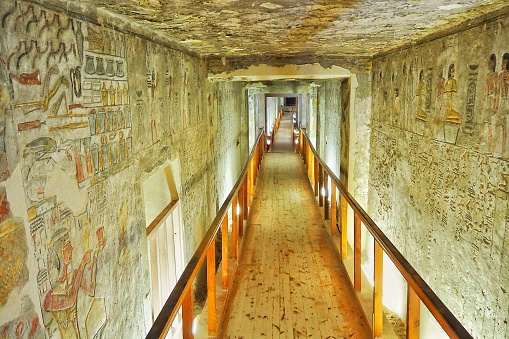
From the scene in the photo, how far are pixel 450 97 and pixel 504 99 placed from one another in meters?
0.85

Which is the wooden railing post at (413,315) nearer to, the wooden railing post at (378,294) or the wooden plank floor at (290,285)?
the wooden railing post at (378,294)

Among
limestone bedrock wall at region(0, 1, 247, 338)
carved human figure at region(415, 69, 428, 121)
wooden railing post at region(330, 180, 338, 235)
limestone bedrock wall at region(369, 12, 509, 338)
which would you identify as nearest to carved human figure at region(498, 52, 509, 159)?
limestone bedrock wall at region(369, 12, 509, 338)

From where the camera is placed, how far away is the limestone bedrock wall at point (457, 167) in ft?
9.57

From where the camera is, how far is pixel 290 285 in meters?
4.07

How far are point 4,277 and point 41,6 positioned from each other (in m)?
1.34

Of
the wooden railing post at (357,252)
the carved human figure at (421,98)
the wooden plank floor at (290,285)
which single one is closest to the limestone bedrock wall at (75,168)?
the wooden plank floor at (290,285)

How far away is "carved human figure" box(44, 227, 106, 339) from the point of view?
7.47 feet

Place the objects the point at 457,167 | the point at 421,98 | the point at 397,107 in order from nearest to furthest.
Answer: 1. the point at 457,167
2. the point at 421,98
3. the point at 397,107

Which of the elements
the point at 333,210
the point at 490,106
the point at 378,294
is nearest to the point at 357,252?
the point at 378,294

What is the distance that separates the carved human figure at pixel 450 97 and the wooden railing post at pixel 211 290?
2.26m

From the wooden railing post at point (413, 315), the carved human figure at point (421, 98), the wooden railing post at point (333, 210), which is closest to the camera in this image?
the wooden railing post at point (413, 315)

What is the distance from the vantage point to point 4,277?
1.84 m

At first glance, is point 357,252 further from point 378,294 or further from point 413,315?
point 413,315

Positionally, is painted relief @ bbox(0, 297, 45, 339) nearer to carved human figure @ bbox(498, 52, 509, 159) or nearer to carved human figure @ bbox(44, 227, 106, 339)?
carved human figure @ bbox(44, 227, 106, 339)
